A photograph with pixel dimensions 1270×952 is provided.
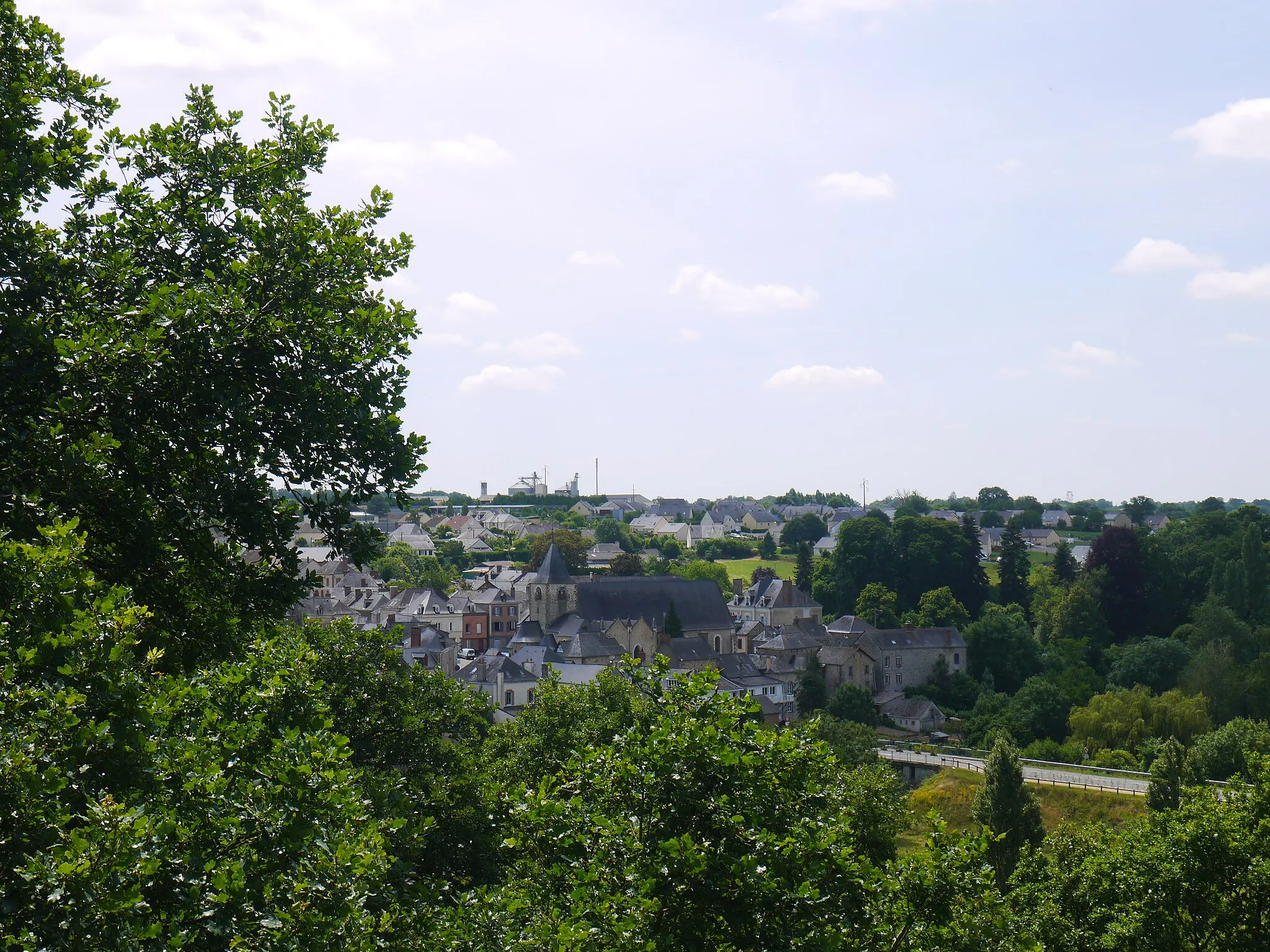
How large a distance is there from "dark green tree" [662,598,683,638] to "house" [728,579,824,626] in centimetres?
1024

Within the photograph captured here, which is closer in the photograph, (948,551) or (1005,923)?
(1005,923)

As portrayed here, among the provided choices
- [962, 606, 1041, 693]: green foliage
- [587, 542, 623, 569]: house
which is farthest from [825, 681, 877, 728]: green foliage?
[587, 542, 623, 569]: house

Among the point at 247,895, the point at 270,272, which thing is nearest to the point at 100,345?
the point at 270,272

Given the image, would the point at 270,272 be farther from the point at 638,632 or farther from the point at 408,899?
the point at 638,632

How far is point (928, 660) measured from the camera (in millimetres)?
86750

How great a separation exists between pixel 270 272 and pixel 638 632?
7669 cm

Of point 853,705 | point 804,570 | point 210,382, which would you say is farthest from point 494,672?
point 210,382

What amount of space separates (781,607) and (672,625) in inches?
575

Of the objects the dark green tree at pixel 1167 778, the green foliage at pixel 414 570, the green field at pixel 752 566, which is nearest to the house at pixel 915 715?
the dark green tree at pixel 1167 778

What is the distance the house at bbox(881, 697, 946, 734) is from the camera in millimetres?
76875

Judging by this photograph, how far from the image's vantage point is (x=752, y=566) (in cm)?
14488

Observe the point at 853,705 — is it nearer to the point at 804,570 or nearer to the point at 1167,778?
the point at 1167,778

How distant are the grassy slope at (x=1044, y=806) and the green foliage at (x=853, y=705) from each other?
53.0 ft

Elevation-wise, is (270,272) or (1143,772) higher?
(270,272)
